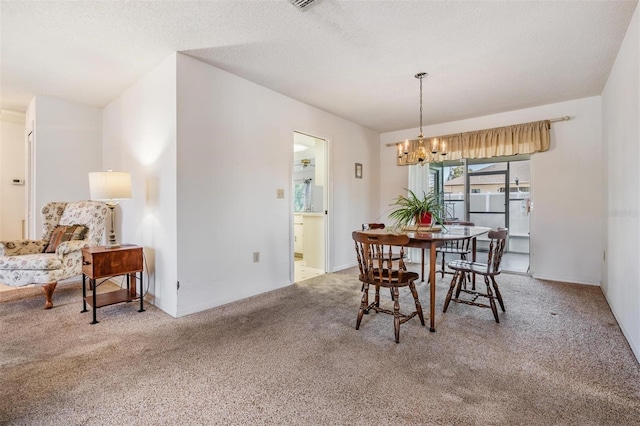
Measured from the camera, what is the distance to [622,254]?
2.40 meters

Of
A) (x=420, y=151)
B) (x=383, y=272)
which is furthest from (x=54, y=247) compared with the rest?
(x=420, y=151)

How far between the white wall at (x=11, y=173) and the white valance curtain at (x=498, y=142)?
583 centimetres

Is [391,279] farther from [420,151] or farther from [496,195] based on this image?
[496,195]

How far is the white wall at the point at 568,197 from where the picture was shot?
12.3ft

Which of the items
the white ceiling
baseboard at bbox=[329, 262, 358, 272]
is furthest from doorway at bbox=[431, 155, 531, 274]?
baseboard at bbox=[329, 262, 358, 272]

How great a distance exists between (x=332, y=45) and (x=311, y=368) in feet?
8.21

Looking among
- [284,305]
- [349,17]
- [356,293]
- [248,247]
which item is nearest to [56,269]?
[248,247]

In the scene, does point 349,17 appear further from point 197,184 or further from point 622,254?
point 622,254

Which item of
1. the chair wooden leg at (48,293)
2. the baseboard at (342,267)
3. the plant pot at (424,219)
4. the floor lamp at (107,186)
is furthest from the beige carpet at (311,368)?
the baseboard at (342,267)

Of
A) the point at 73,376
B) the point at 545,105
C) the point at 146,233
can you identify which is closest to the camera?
the point at 73,376

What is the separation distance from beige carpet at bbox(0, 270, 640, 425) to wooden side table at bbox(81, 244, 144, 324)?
0.12m

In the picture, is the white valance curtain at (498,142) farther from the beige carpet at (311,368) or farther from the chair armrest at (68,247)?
the chair armrest at (68,247)

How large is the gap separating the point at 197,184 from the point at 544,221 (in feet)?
14.6

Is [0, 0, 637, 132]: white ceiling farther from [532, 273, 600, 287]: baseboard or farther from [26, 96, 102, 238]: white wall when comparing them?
[532, 273, 600, 287]: baseboard
